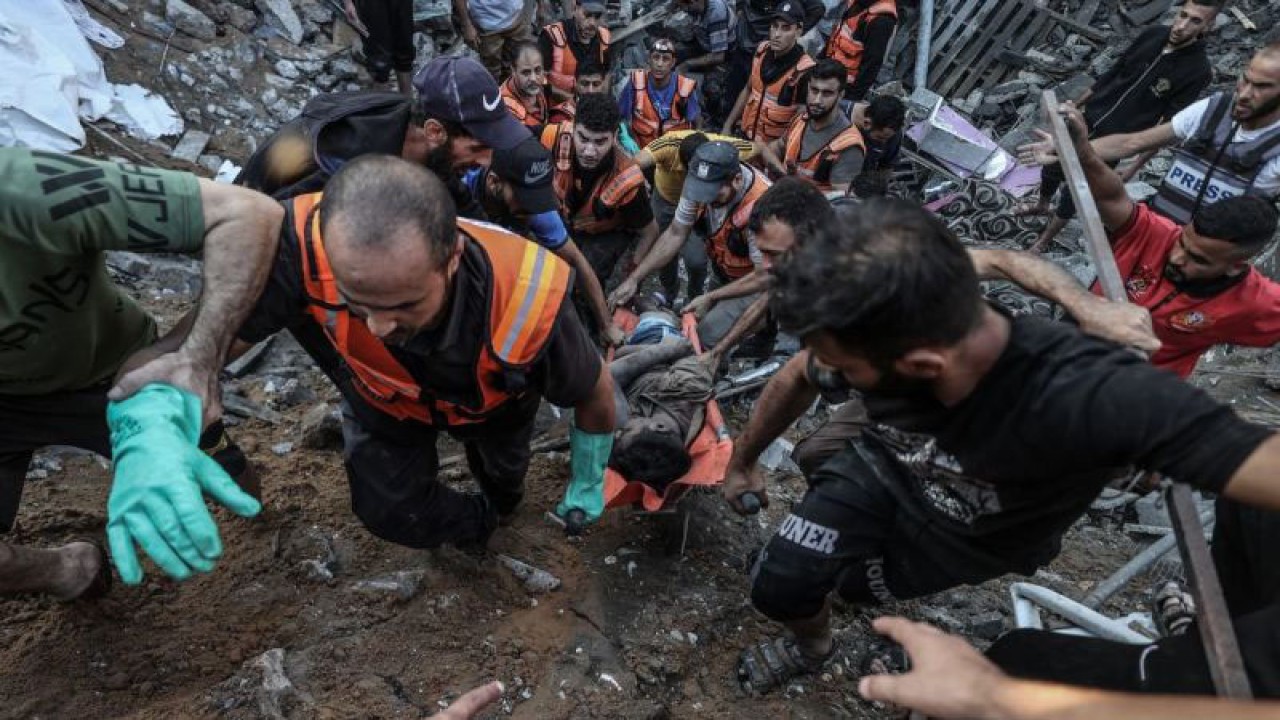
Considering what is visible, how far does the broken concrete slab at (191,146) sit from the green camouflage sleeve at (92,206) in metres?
3.77

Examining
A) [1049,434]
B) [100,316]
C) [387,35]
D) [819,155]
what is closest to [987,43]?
[819,155]

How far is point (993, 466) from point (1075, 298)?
2.15ft

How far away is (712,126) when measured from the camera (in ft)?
26.7

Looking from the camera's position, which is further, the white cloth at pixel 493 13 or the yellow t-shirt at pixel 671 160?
the white cloth at pixel 493 13

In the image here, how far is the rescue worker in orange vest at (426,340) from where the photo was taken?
1.80 metres

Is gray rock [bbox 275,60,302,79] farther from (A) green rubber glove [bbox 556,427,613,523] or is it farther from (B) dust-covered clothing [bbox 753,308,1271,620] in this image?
(B) dust-covered clothing [bbox 753,308,1271,620]

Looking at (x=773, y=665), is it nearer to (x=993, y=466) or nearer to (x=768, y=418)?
(x=768, y=418)

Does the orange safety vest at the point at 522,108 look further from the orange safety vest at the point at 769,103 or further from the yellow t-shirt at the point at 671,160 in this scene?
the orange safety vest at the point at 769,103

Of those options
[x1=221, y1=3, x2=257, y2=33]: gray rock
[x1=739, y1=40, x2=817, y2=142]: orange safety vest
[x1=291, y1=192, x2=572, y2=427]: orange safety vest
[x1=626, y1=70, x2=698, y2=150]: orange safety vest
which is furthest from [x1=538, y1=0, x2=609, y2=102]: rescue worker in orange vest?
[x1=291, y1=192, x2=572, y2=427]: orange safety vest

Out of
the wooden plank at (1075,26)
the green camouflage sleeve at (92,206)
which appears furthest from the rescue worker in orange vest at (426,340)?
the wooden plank at (1075,26)

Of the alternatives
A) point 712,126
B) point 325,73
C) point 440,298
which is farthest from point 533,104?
point 440,298

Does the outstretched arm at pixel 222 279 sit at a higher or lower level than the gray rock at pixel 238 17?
higher

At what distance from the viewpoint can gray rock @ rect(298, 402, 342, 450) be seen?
348 centimetres

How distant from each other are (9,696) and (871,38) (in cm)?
720
